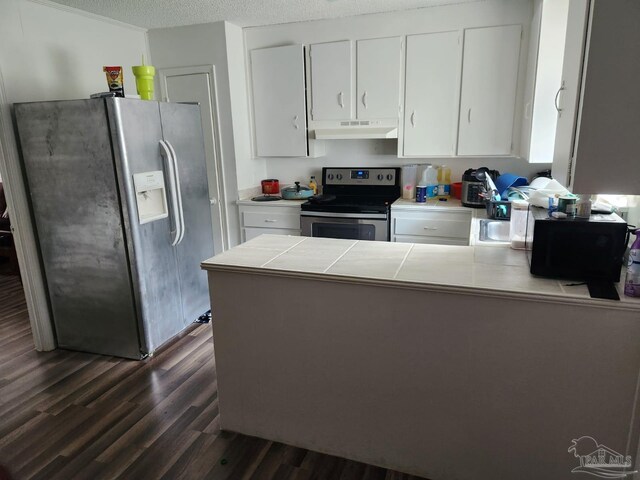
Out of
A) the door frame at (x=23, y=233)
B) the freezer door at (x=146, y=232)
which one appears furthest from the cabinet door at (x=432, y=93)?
the door frame at (x=23, y=233)

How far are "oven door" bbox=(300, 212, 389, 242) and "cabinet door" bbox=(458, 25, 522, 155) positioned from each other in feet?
3.03

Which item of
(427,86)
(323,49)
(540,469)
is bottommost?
(540,469)

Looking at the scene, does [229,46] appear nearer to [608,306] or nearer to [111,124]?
[111,124]

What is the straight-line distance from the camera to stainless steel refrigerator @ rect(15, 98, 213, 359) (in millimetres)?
2541

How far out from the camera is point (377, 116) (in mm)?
3533

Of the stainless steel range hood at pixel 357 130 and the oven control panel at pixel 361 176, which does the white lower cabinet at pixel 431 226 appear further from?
the stainless steel range hood at pixel 357 130

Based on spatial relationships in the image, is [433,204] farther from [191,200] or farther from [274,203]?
[191,200]

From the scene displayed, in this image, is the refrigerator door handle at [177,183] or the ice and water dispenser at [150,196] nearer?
the ice and water dispenser at [150,196]

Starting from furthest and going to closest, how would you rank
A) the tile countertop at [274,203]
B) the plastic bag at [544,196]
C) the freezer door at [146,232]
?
the tile countertop at [274,203]
the freezer door at [146,232]
the plastic bag at [544,196]

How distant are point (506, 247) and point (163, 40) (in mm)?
3395

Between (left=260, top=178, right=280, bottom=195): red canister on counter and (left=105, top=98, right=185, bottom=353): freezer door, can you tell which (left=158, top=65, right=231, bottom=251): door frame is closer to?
(left=260, top=178, right=280, bottom=195): red canister on counter

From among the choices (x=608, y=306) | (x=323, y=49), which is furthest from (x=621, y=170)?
(x=323, y=49)

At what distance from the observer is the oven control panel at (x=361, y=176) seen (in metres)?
3.85
